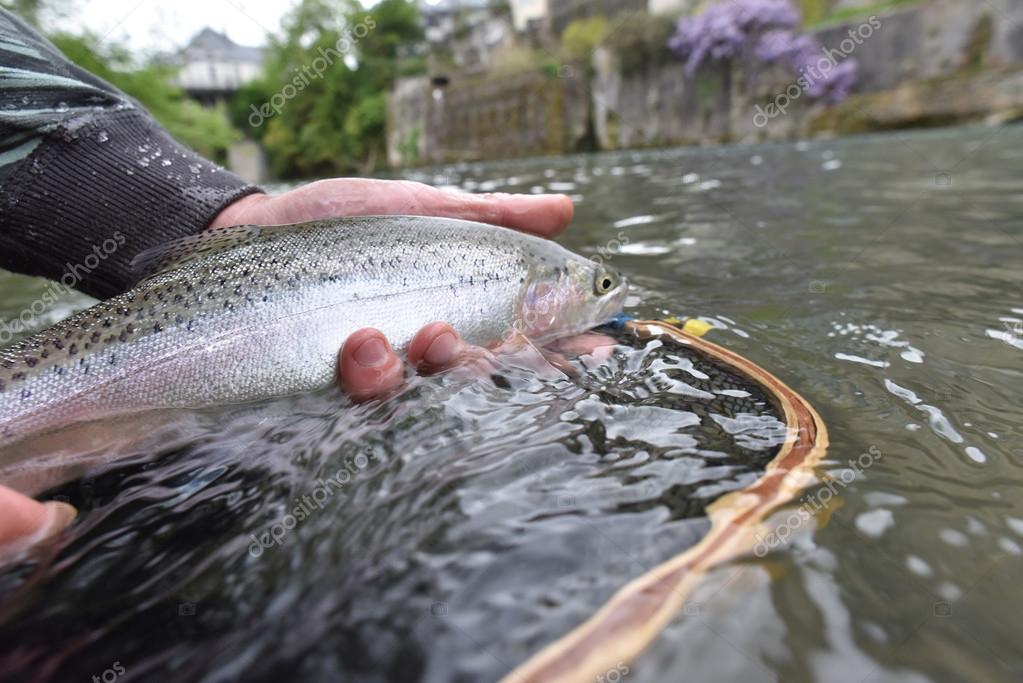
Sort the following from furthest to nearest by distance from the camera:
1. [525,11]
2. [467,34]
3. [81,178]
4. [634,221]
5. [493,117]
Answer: [467,34] < [525,11] < [493,117] < [634,221] < [81,178]

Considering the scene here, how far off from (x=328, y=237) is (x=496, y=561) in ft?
4.84

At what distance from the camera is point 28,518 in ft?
4.55

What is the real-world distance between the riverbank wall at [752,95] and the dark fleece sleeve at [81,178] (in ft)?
61.9

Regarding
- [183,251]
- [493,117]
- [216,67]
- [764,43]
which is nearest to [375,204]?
[183,251]

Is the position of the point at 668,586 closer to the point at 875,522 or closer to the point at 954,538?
the point at 875,522

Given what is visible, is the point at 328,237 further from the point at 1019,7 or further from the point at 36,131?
the point at 1019,7

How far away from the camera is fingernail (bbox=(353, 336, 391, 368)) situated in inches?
79.8

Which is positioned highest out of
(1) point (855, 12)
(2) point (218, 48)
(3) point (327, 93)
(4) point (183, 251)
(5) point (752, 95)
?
(2) point (218, 48)

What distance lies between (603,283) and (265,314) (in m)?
1.37

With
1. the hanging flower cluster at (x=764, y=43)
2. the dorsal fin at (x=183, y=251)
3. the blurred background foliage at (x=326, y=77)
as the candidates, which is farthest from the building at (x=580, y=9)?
the dorsal fin at (x=183, y=251)

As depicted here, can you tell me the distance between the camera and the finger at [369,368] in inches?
79.6

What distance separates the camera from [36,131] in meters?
2.40

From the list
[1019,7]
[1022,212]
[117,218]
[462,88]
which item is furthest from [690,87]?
[117,218]

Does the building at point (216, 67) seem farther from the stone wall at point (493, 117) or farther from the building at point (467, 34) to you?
the stone wall at point (493, 117)
